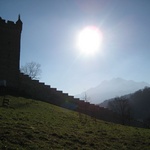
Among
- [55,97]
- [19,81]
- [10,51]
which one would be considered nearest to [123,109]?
[55,97]

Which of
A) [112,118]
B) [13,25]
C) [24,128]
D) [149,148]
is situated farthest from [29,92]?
[149,148]

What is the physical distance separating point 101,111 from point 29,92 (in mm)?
14736

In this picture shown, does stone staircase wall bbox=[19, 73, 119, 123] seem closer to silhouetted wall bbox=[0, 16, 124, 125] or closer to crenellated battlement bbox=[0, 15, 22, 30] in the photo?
silhouetted wall bbox=[0, 16, 124, 125]

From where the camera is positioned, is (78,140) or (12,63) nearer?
(78,140)

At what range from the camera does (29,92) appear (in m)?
43.8

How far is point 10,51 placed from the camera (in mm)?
44125

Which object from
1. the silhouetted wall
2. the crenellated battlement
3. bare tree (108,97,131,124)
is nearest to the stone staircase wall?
the silhouetted wall

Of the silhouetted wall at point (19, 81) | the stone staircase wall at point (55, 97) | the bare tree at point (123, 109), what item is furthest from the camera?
the bare tree at point (123, 109)

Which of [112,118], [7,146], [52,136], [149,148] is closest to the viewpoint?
[7,146]

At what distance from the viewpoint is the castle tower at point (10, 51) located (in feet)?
140

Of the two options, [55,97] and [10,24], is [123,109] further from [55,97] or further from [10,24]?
[10,24]

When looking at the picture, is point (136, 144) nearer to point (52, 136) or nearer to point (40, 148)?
point (52, 136)

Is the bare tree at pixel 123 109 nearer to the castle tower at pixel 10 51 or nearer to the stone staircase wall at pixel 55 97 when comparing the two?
the stone staircase wall at pixel 55 97

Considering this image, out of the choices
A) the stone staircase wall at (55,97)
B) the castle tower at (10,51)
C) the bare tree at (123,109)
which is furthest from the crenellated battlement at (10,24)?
the bare tree at (123,109)
